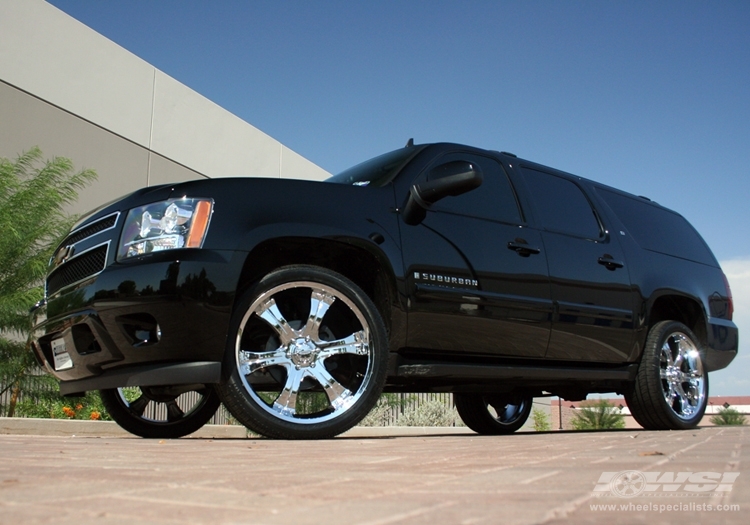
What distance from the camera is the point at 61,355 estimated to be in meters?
4.26

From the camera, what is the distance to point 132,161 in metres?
17.2

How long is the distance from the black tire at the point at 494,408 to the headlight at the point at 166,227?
13.6 ft

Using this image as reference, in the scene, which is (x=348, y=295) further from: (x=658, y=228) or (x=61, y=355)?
(x=658, y=228)

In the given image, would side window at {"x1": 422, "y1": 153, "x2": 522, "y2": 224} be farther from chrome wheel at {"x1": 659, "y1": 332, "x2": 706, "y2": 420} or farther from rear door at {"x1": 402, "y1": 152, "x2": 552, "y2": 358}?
chrome wheel at {"x1": 659, "y1": 332, "x2": 706, "y2": 420}

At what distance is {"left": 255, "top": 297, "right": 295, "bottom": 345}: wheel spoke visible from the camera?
398 cm

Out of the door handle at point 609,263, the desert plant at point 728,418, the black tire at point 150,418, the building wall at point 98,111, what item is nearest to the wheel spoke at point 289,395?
the black tire at point 150,418

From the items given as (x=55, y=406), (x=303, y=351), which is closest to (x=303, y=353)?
(x=303, y=351)

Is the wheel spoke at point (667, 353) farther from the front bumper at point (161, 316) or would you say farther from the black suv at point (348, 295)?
the front bumper at point (161, 316)

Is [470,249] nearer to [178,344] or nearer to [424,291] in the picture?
[424,291]

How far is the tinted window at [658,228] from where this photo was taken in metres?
6.50

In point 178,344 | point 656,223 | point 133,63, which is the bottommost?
point 178,344

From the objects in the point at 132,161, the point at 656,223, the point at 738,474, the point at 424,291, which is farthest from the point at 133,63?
the point at 738,474

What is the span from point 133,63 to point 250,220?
1503 centimetres

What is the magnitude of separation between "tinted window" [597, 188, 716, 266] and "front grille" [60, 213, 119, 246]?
397 centimetres
